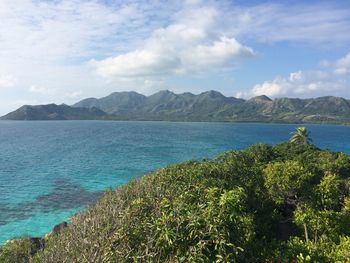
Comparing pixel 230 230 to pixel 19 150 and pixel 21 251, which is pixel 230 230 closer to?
pixel 21 251

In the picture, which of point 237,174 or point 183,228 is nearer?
point 183,228

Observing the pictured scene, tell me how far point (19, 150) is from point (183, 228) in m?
107

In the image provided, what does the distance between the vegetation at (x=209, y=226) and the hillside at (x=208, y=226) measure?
0.03 m

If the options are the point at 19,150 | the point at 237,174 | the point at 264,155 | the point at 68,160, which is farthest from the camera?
the point at 19,150

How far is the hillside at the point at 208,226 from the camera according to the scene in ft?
35.7

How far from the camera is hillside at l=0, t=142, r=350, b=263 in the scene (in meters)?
10.9

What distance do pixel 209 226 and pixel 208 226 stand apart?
0.06 m

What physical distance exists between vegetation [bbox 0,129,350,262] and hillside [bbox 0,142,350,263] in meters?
0.03

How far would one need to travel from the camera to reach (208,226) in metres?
11.3

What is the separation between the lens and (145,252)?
10578 millimetres

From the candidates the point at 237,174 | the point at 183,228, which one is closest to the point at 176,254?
the point at 183,228

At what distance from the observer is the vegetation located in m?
10.9

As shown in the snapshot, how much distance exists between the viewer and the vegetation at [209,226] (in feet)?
35.7

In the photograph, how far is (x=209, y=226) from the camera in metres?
11.2
